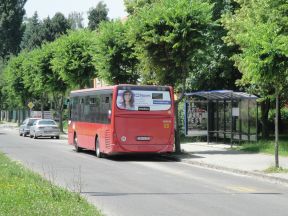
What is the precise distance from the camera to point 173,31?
83.0 ft

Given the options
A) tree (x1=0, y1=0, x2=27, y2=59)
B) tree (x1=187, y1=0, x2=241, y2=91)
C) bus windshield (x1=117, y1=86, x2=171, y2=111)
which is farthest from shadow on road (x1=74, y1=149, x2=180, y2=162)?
tree (x1=0, y1=0, x2=27, y2=59)

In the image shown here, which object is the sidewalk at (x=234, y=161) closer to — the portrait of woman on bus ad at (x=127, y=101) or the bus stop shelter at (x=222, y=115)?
the bus stop shelter at (x=222, y=115)

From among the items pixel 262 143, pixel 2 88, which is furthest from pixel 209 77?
pixel 2 88

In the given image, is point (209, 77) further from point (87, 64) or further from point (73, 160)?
point (73, 160)

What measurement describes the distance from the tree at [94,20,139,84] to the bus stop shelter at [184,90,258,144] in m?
4.00

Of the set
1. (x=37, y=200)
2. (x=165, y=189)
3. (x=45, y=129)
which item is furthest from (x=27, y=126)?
(x=37, y=200)

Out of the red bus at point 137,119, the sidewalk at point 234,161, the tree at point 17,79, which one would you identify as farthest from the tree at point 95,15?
the red bus at point 137,119

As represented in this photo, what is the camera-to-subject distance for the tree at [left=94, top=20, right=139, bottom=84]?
33.9 meters

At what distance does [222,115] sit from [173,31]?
7445mm

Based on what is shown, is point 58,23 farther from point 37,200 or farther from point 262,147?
point 37,200

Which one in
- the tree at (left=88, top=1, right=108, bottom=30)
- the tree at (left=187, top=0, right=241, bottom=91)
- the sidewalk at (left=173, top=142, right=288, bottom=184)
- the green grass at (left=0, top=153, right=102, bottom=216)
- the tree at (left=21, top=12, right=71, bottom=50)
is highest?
the tree at (left=88, top=1, right=108, bottom=30)

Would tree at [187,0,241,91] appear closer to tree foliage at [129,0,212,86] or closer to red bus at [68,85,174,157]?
tree foliage at [129,0,212,86]

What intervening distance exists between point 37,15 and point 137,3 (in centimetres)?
7584

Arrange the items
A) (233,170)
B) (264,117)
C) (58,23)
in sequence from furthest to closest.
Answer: (58,23) < (264,117) < (233,170)
